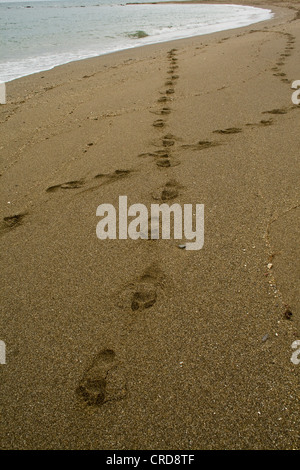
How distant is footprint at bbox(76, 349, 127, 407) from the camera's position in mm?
1297

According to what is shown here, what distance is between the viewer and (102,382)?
1.34 metres

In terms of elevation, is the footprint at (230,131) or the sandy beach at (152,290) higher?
the footprint at (230,131)

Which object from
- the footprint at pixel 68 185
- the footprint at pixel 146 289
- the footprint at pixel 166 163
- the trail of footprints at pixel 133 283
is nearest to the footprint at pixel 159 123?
the trail of footprints at pixel 133 283

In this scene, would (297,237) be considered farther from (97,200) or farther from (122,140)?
(122,140)

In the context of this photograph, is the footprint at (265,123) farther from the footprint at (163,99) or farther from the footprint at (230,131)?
the footprint at (163,99)

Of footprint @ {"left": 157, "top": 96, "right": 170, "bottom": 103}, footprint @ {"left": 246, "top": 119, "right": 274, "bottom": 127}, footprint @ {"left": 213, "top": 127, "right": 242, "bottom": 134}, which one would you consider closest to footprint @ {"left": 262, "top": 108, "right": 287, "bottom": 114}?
footprint @ {"left": 246, "top": 119, "right": 274, "bottom": 127}

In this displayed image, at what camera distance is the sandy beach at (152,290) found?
1236 millimetres

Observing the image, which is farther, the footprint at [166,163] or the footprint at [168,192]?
the footprint at [166,163]

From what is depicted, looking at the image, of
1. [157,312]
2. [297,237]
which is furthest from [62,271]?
[297,237]

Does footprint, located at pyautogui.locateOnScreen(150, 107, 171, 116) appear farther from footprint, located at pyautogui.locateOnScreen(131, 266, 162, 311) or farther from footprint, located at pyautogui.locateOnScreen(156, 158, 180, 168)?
footprint, located at pyautogui.locateOnScreen(131, 266, 162, 311)

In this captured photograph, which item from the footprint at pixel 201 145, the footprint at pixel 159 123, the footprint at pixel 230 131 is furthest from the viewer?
the footprint at pixel 159 123

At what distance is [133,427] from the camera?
3.98 ft

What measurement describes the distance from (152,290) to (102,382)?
525 millimetres

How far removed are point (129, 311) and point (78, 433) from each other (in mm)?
556
